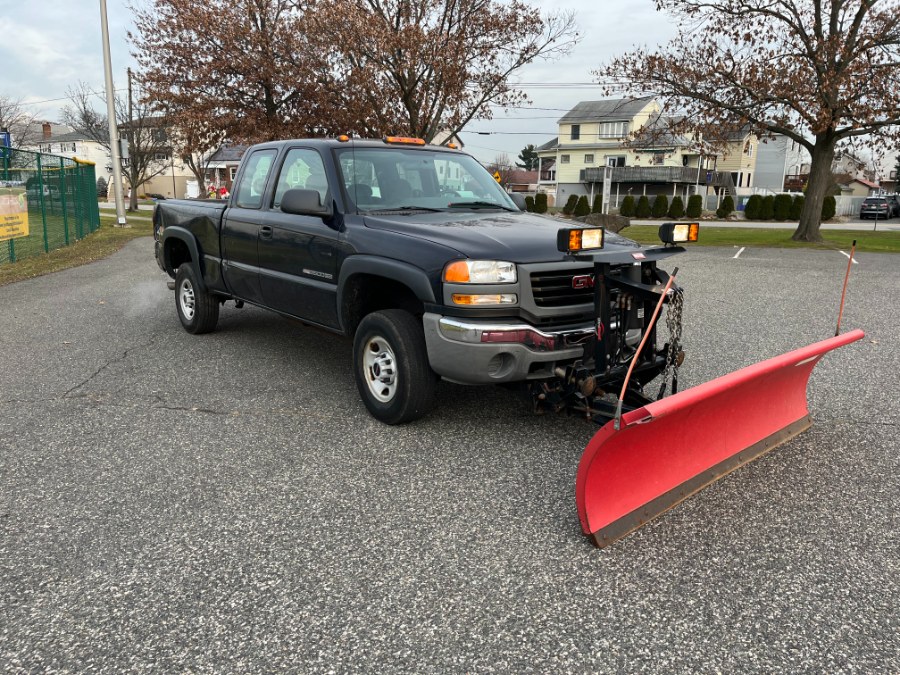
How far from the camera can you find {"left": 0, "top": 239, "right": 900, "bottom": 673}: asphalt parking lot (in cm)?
246

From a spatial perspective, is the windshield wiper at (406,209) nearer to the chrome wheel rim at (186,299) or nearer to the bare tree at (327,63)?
the chrome wheel rim at (186,299)

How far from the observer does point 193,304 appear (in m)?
7.18

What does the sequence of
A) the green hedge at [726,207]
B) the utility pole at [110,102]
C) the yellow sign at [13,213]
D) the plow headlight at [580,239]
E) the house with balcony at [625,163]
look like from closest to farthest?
the plow headlight at [580,239], the yellow sign at [13,213], the utility pole at [110,102], the green hedge at [726,207], the house with balcony at [625,163]

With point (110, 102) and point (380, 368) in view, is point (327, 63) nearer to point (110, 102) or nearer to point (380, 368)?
point (110, 102)

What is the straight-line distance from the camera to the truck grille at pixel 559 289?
404 centimetres

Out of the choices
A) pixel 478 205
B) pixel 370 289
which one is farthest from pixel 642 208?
pixel 370 289

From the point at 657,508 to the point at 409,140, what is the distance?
12.2 feet

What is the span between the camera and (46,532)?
3225mm

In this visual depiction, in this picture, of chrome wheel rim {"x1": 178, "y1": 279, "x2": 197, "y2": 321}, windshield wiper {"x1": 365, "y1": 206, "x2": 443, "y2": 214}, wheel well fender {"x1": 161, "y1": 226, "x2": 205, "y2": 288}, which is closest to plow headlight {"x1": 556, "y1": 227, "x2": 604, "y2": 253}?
windshield wiper {"x1": 365, "y1": 206, "x2": 443, "y2": 214}

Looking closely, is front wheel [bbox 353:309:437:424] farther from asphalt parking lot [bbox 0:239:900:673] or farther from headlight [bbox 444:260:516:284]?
headlight [bbox 444:260:516:284]

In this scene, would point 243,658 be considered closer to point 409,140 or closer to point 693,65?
point 409,140

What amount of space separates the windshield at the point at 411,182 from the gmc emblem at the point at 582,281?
144 cm

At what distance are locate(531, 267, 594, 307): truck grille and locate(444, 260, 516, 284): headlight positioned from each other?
0.52 feet

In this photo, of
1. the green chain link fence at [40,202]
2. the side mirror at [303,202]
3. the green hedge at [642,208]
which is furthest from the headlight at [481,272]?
the green hedge at [642,208]
